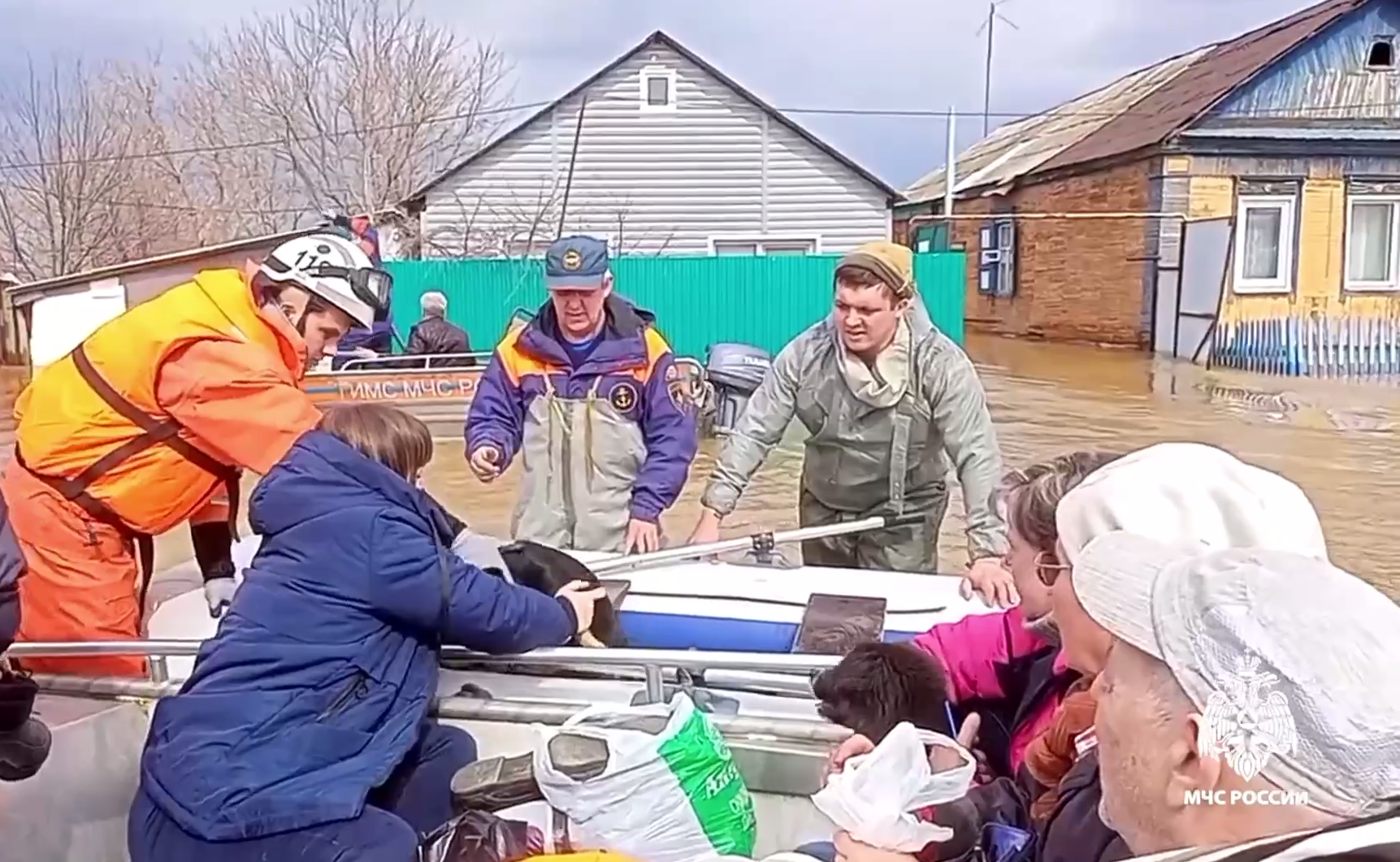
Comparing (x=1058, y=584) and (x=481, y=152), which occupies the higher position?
(x=481, y=152)

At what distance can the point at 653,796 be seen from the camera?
212cm

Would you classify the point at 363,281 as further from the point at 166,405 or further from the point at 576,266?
the point at 576,266

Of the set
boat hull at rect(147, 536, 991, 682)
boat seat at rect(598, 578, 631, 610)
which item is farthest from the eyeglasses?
boat seat at rect(598, 578, 631, 610)

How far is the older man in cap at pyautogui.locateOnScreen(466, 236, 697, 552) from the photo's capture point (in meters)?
3.83

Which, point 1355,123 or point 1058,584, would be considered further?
point 1355,123

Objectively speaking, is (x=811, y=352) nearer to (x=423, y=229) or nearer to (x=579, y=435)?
(x=579, y=435)

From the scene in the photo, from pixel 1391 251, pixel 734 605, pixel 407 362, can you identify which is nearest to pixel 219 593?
pixel 734 605

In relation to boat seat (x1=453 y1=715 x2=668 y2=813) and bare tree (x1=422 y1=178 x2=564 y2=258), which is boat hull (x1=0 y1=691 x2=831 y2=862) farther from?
bare tree (x1=422 y1=178 x2=564 y2=258)

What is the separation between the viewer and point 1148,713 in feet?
3.77

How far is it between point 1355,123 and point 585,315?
1720 cm

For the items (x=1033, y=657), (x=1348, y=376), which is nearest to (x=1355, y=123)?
(x=1348, y=376)

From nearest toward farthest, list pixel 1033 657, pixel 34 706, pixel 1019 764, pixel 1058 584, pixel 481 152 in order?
pixel 1058 584 < pixel 1019 764 < pixel 1033 657 < pixel 34 706 < pixel 481 152

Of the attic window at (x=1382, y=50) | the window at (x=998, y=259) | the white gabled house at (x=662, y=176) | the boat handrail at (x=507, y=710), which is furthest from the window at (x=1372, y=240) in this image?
the boat handrail at (x=507, y=710)

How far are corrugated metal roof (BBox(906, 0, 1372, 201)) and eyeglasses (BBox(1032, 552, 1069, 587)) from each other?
687 inches
